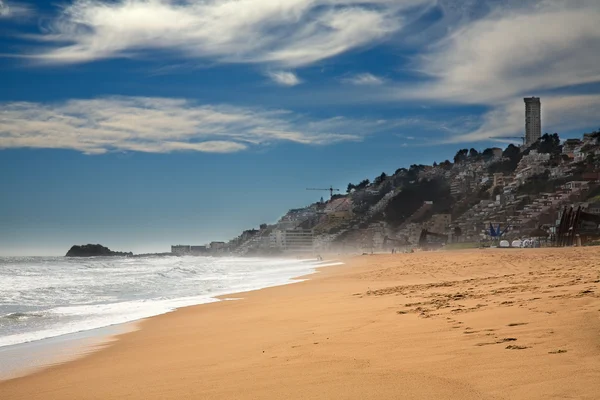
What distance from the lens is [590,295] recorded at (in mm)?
7238

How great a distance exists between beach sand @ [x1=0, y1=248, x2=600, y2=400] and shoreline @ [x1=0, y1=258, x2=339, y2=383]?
0.28 m

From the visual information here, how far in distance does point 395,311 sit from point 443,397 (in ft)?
16.2

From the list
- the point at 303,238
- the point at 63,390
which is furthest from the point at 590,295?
the point at 303,238

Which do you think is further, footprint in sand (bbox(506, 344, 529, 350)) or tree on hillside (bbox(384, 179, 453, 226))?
tree on hillside (bbox(384, 179, 453, 226))

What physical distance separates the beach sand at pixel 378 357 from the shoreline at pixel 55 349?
0.28 meters

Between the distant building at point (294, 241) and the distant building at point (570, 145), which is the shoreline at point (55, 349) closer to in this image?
the distant building at point (570, 145)

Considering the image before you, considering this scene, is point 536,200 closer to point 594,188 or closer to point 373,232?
point 594,188

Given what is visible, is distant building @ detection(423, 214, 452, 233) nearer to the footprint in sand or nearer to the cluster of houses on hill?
the cluster of houses on hill

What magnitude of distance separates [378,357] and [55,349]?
5.56m

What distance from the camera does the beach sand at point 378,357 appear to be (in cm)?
411

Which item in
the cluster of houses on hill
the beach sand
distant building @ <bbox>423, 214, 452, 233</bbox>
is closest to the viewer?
the beach sand

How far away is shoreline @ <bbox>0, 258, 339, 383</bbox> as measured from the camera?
7.15 metres

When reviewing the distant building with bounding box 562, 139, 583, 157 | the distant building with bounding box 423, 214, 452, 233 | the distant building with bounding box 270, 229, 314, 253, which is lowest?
the distant building with bounding box 270, 229, 314, 253

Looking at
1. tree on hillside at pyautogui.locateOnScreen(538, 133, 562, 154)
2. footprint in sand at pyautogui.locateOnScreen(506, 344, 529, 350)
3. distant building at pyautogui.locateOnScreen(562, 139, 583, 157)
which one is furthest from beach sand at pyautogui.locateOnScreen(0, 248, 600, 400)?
tree on hillside at pyautogui.locateOnScreen(538, 133, 562, 154)
